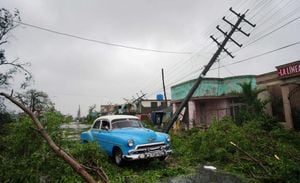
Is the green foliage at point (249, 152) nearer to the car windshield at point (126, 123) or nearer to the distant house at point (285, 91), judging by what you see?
the distant house at point (285, 91)

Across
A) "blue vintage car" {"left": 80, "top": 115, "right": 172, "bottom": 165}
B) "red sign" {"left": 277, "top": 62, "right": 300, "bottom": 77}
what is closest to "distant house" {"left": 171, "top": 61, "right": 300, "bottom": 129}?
"red sign" {"left": 277, "top": 62, "right": 300, "bottom": 77}

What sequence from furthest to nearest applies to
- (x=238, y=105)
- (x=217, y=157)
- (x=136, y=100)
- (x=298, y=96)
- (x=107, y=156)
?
1. (x=136, y=100)
2. (x=238, y=105)
3. (x=298, y=96)
4. (x=217, y=157)
5. (x=107, y=156)

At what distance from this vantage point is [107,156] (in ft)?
32.0

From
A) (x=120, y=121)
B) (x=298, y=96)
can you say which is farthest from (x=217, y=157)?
(x=298, y=96)

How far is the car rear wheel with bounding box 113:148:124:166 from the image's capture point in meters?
9.19

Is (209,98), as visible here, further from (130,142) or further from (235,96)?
(130,142)

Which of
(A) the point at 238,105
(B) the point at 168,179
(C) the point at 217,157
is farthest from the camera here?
(A) the point at 238,105

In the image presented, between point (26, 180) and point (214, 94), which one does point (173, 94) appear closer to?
point (214, 94)

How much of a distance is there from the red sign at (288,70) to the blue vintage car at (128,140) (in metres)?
10.6

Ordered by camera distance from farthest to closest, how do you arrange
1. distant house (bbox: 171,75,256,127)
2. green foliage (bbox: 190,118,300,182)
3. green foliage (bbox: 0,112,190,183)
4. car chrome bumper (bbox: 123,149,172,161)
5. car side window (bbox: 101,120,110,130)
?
distant house (bbox: 171,75,256,127) < car side window (bbox: 101,120,110,130) < car chrome bumper (bbox: 123,149,172,161) < green foliage (bbox: 190,118,300,182) < green foliage (bbox: 0,112,190,183)

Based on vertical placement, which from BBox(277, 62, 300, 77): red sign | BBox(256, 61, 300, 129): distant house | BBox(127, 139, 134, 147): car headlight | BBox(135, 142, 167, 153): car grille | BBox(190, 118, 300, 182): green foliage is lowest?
BBox(190, 118, 300, 182): green foliage

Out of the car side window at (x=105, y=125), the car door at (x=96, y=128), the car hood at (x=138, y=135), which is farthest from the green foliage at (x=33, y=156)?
the car door at (x=96, y=128)

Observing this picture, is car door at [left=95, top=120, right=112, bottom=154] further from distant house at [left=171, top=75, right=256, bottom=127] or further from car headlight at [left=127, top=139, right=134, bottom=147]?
distant house at [left=171, top=75, right=256, bottom=127]

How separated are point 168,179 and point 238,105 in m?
14.1
